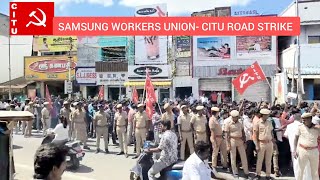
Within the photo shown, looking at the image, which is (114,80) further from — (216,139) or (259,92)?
(216,139)

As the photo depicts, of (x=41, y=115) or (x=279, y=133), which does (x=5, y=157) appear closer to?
(x=279, y=133)

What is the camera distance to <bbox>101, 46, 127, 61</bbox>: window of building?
122 feet

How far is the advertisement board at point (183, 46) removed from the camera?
1303 inches

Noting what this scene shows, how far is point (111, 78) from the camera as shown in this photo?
1426 inches

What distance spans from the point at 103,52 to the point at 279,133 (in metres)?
29.1

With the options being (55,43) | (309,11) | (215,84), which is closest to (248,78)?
(309,11)

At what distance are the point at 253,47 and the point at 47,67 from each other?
60.4ft

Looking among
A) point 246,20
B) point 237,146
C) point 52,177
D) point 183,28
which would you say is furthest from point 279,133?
point 246,20

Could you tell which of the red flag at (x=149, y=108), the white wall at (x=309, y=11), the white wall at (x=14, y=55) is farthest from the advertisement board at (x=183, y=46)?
the red flag at (x=149, y=108)

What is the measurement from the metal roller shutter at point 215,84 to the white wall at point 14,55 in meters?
20.1

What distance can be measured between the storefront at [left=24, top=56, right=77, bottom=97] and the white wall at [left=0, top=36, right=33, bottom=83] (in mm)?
5331

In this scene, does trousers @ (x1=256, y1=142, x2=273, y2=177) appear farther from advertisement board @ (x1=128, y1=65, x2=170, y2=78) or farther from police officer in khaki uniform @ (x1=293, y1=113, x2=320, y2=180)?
advertisement board @ (x1=128, y1=65, x2=170, y2=78)

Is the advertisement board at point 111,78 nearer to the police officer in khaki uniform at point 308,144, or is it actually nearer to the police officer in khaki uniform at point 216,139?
the police officer in khaki uniform at point 216,139

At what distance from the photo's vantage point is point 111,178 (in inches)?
381
